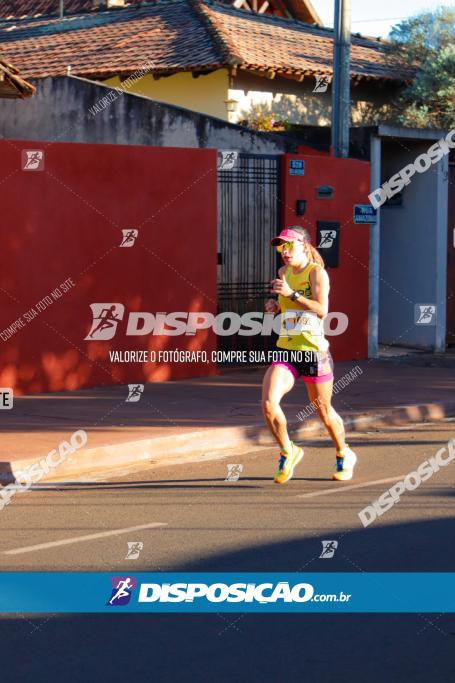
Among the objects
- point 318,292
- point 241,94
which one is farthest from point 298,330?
point 241,94

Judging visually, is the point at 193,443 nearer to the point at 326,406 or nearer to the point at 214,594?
the point at 326,406

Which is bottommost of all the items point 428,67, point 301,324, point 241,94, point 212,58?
point 301,324

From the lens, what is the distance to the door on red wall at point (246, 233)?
17922 millimetres

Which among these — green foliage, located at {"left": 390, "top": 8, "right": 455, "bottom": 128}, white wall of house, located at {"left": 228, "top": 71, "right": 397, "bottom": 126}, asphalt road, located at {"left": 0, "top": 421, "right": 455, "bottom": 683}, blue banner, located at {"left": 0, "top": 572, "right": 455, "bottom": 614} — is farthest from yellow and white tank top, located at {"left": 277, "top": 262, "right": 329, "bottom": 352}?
green foliage, located at {"left": 390, "top": 8, "right": 455, "bottom": 128}

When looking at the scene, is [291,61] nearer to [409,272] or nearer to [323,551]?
[409,272]

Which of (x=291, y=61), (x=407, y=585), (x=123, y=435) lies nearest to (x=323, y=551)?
(x=407, y=585)

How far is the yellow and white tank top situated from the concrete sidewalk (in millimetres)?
2324

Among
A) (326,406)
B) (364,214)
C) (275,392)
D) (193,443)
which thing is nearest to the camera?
(275,392)

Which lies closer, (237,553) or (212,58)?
(237,553)

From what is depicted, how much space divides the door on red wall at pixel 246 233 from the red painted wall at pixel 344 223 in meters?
0.27

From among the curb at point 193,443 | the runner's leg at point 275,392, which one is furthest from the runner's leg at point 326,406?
the curb at point 193,443

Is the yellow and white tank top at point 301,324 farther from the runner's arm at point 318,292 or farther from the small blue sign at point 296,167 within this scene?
the small blue sign at point 296,167

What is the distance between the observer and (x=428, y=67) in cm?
2900

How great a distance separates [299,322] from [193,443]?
273 cm
